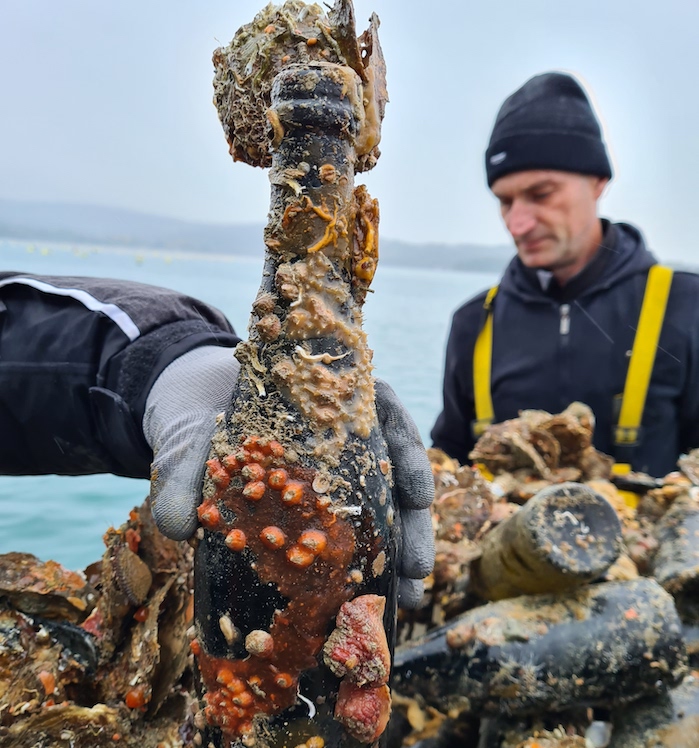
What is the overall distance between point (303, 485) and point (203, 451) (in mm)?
169

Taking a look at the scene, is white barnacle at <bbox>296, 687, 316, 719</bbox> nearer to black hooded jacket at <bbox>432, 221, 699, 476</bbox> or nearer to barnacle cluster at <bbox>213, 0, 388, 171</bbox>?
barnacle cluster at <bbox>213, 0, 388, 171</bbox>

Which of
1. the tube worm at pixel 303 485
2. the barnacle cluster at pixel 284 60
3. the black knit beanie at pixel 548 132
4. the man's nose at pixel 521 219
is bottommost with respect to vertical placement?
the tube worm at pixel 303 485

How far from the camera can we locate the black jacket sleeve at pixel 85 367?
1114 mm

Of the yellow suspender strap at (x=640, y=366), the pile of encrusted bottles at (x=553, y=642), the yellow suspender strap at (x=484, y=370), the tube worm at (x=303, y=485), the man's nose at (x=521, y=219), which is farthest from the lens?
the yellow suspender strap at (x=484, y=370)

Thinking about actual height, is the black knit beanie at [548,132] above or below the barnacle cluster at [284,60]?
above

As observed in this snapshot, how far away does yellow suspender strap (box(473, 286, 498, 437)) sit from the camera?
2.98 m

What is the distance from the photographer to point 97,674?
942mm

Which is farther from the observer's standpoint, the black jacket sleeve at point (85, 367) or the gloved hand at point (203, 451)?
the black jacket sleeve at point (85, 367)

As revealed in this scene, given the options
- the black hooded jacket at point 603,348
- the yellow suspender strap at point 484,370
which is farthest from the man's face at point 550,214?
the yellow suspender strap at point 484,370

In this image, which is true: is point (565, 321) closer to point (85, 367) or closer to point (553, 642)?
point (553, 642)

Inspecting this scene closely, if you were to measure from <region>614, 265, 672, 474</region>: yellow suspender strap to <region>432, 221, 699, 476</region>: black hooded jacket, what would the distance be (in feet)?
0.13

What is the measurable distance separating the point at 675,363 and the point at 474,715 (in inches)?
83.0

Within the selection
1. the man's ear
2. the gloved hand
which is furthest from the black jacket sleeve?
the man's ear

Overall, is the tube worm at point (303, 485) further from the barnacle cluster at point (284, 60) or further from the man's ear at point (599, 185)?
the man's ear at point (599, 185)
